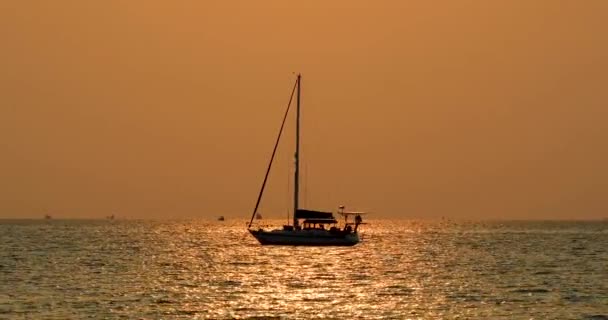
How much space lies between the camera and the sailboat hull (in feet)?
446

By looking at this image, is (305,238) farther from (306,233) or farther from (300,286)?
(300,286)

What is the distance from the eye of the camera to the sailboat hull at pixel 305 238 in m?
136

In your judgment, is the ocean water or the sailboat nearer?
the ocean water

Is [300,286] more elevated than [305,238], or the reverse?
[305,238]

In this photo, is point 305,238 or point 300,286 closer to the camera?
point 300,286

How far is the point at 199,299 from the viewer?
226ft

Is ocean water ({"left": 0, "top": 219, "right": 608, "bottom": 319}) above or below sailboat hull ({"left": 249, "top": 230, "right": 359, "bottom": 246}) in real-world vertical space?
below

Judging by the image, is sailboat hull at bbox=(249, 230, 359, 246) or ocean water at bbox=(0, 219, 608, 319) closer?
ocean water at bbox=(0, 219, 608, 319)

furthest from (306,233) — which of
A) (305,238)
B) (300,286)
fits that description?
(300,286)

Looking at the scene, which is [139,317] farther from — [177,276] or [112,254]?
[112,254]

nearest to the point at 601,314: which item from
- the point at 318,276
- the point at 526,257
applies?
the point at 318,276

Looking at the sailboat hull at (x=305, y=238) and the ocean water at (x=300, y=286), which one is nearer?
the ocean water at (x=300, y=286)

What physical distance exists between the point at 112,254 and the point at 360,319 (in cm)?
7138

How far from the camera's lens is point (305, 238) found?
136 meters
